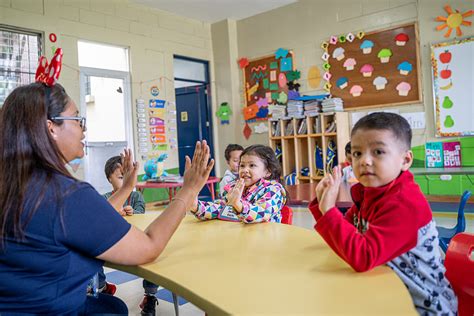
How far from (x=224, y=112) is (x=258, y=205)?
18.4 feet

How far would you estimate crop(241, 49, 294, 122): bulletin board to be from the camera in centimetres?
653

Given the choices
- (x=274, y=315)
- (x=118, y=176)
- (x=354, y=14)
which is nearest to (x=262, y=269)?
(x=274, y=315)

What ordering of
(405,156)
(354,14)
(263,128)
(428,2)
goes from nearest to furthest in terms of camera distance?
(405,156) → (428,2) → (354,14) → (263,128)

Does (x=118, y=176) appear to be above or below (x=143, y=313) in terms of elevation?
above

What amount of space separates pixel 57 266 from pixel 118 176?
6.67 feet

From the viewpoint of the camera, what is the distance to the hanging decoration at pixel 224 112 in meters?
7.14

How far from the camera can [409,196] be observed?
Answer: 0.99m

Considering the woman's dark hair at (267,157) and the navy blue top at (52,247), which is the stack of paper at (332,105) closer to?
the woman's dark hair at (267,157)

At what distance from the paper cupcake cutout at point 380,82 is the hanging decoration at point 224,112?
2512mm

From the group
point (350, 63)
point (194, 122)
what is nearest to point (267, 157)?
point (350, 63)

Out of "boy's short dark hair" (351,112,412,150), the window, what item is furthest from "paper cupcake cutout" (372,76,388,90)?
"boy's short dark hair" (351,112,412,150)

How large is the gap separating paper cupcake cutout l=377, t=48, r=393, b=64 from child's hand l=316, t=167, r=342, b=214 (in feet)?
16.2

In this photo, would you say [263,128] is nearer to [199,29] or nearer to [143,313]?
[199,29]

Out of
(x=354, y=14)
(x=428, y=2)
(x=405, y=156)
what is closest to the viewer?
(x=405, y=156)
